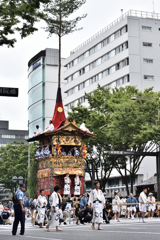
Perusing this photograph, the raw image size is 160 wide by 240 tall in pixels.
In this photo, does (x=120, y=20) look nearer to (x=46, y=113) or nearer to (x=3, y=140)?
(x=46, y=113)

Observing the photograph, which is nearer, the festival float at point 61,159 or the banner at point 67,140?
the festival float at point 61,159

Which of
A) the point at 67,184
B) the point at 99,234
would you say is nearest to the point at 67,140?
the point at 67,184

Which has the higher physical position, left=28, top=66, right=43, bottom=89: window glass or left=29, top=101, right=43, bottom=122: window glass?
left=28, top=66, right=43, bottom=89: window glass

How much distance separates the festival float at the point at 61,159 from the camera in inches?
1385

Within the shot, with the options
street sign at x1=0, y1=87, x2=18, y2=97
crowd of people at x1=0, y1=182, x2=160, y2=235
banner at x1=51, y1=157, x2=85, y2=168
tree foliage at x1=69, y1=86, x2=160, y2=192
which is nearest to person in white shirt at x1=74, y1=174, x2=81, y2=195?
banner at x1=51, y1=157, x2=85, y2=168

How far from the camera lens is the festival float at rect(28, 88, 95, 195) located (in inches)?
1385

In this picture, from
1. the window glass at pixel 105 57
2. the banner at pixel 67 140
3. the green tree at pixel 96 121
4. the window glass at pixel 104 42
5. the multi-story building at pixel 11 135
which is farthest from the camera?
the multi-story building at pixel 11 135

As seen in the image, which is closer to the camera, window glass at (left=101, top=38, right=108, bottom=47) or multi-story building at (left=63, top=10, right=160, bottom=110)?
multi-story building at (left=63, top=10, right=160, bottom=110)

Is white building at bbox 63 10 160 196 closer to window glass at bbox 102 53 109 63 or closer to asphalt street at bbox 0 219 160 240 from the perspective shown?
window glass at bbox 102 53 109 63

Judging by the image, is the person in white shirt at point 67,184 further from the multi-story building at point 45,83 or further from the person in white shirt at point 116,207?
the multi-story building at point 45,83

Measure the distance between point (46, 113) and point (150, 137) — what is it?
188ft

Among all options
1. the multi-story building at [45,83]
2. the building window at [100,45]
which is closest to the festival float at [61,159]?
the building window at [100,45]

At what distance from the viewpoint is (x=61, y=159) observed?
3547 centimetres

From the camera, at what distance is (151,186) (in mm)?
50750
